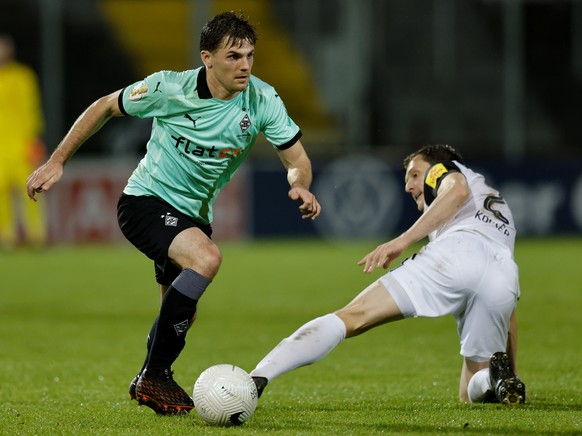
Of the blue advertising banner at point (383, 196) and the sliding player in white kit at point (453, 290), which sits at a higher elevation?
the sliding player in white kit at point (453, 290)

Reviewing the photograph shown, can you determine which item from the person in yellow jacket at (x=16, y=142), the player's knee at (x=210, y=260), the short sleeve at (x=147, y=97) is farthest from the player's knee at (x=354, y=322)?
the person in yellow jacket at (x=16, y=142)

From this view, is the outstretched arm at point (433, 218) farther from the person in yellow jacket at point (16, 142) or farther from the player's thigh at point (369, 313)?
the person in yellow jacket at point (16, 142)

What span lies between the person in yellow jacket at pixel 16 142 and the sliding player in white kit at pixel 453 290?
11.2 meters

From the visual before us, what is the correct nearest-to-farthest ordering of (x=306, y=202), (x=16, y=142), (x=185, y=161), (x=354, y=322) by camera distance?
1. (x=354, y=322)
2. (x=306, y=202)
3. (x=185, y=161)
4. (x=16, y=142)

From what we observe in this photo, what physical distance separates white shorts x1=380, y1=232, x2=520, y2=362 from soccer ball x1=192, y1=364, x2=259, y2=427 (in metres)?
0.83

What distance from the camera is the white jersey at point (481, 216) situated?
18.6 ft

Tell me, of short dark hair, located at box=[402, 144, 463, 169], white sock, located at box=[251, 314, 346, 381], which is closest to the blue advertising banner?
short dark hair, located at box=[402, 144, 463, 169]

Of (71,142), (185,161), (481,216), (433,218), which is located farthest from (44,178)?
(481,216)

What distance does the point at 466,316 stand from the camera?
555 cm

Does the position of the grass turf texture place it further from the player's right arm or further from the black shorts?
the player's right arm

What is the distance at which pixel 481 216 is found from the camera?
574 centimetres

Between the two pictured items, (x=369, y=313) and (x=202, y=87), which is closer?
(x=369, y=313)

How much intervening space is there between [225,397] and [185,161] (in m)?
1.33

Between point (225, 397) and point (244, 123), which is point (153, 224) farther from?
point (225, 397)
